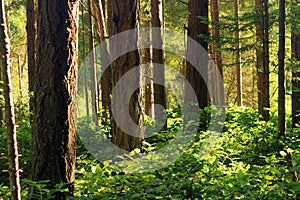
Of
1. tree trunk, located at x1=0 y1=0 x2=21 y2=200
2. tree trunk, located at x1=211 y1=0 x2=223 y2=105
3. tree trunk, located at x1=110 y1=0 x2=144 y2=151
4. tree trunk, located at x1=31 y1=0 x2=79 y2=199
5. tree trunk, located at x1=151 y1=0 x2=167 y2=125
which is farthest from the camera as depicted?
tree trunk, located at x1=211 y1=0 x2=223 y2=105

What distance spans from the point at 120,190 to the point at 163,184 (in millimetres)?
558

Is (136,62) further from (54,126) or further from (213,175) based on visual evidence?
(213,175)

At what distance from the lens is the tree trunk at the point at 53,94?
16.0 ft

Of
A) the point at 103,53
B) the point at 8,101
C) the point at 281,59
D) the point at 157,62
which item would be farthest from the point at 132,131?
the point at 103,53

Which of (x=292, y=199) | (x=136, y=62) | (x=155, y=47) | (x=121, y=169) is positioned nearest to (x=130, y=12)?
(x=136, y=62)

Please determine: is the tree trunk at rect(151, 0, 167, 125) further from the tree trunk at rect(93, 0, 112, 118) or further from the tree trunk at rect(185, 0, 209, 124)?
the tree trunk at rect(185, 0, 209, 124)

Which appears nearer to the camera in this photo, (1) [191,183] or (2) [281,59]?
(1) [191,183]

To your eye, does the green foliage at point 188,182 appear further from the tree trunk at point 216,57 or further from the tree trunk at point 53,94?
the tree trunk at point 216,57

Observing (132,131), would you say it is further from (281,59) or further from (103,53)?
(103,53)

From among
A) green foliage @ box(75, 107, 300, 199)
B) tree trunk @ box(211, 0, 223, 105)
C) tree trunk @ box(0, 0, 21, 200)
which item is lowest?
green foliage @ box(75, 107, 300, 199)

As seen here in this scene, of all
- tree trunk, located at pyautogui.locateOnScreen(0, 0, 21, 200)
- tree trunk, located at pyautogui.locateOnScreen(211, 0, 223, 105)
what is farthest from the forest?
tree trunk, located at pyautogui.locateOnScreen(211, 0, 223, 105)

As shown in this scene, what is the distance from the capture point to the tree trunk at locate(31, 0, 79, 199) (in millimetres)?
4875

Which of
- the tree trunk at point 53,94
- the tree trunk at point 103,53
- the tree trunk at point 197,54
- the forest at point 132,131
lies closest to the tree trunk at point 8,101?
the forest at point 132,131

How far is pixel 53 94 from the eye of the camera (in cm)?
487
